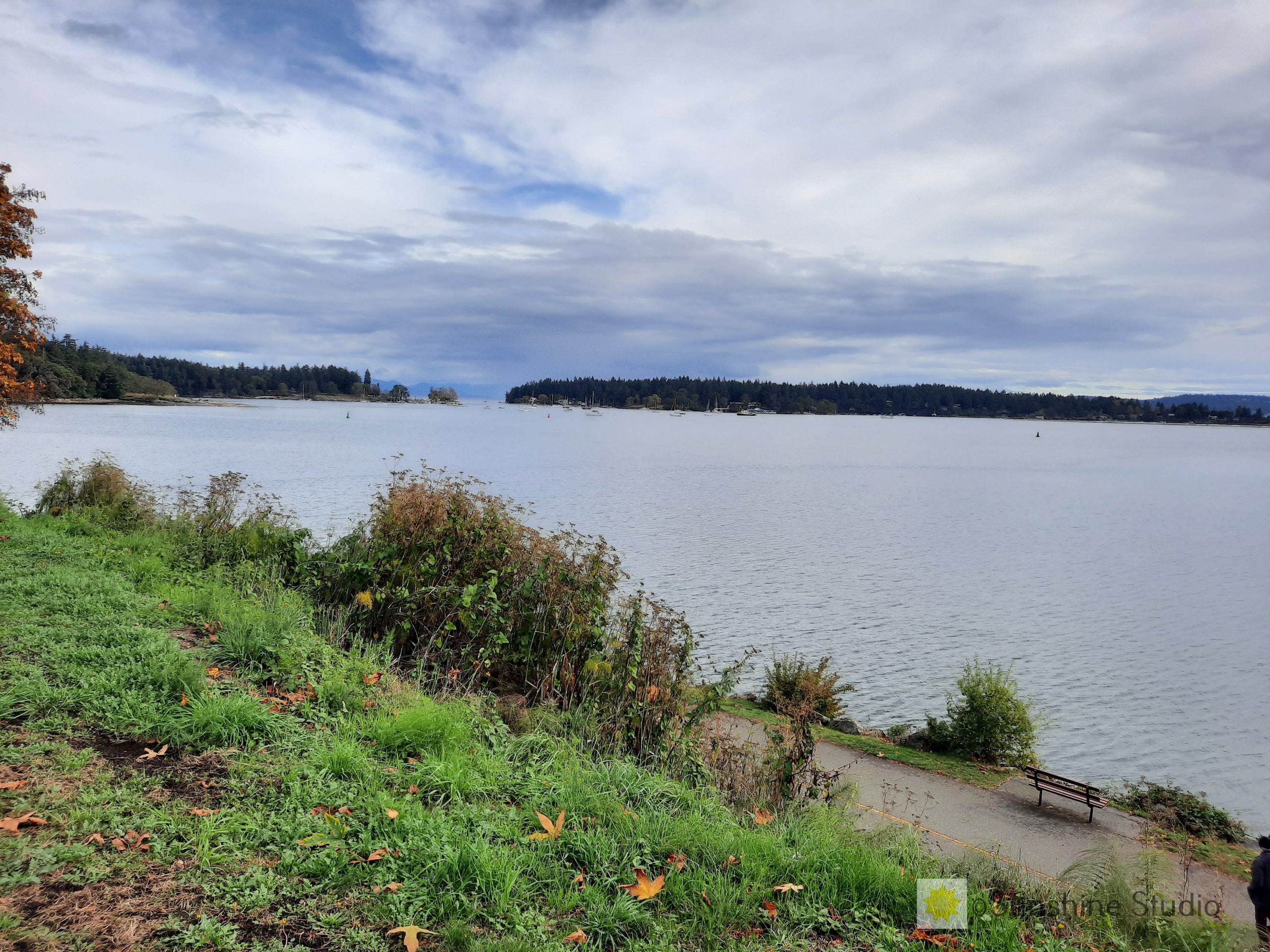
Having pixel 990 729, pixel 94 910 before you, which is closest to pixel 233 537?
pixel 94 910

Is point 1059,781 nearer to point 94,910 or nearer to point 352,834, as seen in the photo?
point 352,834

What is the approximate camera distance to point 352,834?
4578 millimetres

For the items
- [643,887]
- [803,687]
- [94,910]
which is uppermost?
[94,910]

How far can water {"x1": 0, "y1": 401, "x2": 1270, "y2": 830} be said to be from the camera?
2119 cm

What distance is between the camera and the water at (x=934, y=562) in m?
21.2

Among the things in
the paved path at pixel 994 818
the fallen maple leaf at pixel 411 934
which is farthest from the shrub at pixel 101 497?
the fallen maple leaf at pixel 411 934

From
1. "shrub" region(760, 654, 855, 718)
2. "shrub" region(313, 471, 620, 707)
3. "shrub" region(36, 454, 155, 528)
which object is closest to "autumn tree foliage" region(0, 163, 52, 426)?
"shrub" region(36, 454, 155, 528)

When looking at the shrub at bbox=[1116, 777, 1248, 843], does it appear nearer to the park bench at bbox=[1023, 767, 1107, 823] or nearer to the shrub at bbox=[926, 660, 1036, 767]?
the park bench at bbox=[1023, 767, 1107, 823]

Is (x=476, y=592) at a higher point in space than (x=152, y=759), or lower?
higher

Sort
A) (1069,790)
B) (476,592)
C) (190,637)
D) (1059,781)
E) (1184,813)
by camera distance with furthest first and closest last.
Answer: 1. (1184,813)
2. (1059,781)
3. (1069,790)
4. (476,592)
5. (190,637)

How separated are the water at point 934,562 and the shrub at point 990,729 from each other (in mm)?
2229

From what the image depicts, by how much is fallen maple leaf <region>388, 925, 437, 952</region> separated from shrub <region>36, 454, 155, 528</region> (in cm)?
1514

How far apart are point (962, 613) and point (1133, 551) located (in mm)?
23351

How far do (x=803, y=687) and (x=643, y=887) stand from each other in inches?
428
